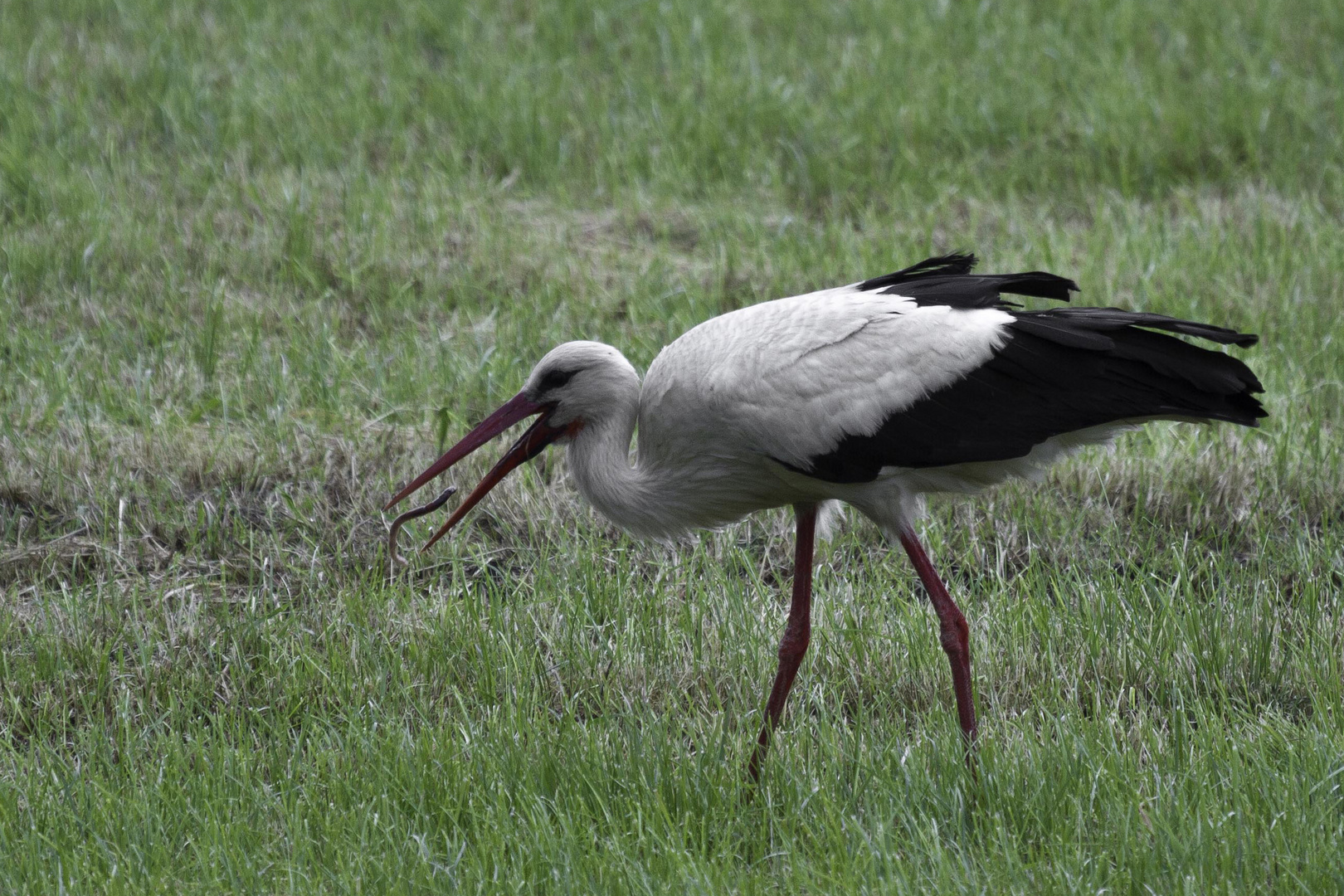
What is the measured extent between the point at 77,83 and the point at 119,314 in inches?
98.7

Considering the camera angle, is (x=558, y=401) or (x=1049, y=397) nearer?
(x=1049, y=397)

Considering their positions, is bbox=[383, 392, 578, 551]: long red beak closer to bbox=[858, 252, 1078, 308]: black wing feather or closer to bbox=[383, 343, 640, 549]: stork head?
bbox=[383, 343, 640, 549]: stork head

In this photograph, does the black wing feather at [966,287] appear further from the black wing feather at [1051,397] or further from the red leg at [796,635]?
the red leg at [796,635]

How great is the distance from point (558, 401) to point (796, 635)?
84cm

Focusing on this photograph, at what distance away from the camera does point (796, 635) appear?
149 inches

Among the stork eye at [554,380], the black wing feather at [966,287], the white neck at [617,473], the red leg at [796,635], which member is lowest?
the red leg at [796,635]

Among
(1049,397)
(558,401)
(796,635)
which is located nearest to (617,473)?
(558,401)

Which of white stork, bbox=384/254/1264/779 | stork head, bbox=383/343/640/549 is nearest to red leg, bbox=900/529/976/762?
white stork, bbox=384/254/1264/779

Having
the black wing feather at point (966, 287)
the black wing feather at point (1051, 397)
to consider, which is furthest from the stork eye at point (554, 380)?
the black wing feather at point (966, 287)

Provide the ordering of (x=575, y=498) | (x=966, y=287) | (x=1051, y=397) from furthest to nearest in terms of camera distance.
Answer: (x=575, y=498)
(x=966, y=287)
(x=1051, y=397)

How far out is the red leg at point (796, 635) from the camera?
142 inches

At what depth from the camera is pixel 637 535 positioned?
3.87 m

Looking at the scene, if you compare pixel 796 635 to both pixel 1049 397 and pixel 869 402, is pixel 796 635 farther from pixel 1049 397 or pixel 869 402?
pixel 1049 397

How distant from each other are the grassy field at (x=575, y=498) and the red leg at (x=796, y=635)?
80 mm
